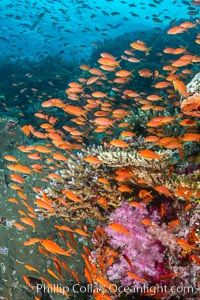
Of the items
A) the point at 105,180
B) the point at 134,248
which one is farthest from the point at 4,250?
the point at 134,248

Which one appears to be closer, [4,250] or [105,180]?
[105,180]

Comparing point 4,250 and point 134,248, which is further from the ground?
point 134,248

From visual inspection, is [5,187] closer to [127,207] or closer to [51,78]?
[127,207]

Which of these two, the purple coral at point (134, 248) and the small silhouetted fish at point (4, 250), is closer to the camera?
the purple coral at point (134, 248)

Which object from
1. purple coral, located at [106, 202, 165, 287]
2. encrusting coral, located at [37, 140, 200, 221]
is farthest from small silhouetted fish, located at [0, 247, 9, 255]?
purple coral, located at [106, 202, 165, 287]

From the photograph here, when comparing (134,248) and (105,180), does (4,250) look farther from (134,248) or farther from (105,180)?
(134,248)

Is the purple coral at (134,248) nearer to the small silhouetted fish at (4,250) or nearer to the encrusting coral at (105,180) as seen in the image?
the encrusting coral at (105,180)

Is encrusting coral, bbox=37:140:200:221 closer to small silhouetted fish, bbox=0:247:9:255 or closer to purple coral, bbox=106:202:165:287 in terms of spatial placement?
purple coral, bbox=106:202:165:287

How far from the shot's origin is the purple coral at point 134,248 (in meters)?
3.46

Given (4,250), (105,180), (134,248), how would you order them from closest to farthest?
(134,248)
(105,180)
(4,250)

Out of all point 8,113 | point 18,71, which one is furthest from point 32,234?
point 18,71

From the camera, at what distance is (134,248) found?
3.67 metres

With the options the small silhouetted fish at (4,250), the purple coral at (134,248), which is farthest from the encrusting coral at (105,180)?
the small silhouetted fish at (4,250)

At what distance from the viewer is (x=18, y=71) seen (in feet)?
72.0
